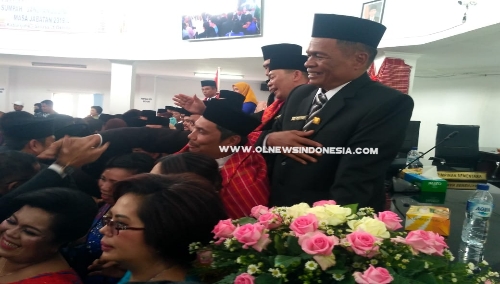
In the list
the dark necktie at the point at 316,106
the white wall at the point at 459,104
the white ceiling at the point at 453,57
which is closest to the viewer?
the dark necktie at the point at 316,106

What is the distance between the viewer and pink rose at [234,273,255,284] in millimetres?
700

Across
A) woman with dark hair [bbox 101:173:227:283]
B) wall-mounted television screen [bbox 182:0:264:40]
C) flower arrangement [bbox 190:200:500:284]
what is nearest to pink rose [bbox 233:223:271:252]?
flower arrangement [bbox 190:200:500:284]

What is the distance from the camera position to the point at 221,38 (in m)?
6.49

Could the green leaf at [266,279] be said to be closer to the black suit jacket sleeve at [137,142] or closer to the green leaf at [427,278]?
the green leaf at [427,278]

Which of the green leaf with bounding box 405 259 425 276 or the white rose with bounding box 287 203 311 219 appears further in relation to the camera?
the white rose with bounding box 287 203 311 219

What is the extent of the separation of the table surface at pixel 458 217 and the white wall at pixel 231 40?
65.2 inches

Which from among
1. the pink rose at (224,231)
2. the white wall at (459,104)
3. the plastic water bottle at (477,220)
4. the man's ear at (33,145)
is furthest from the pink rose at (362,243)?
the white wall at (459,104)

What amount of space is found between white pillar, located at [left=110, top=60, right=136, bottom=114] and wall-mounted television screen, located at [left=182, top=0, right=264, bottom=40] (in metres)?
1.50

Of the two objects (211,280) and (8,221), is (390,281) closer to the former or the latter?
(211,280)

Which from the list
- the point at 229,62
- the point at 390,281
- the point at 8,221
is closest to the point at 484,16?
the point at 390,281

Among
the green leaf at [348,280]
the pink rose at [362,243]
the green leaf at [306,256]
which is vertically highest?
the pink rose at [362,243]

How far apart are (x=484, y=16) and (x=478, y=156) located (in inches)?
94.3

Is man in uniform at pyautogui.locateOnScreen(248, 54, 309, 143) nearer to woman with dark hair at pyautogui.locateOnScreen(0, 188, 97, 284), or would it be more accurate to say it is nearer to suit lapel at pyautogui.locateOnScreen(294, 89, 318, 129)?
suit lapel at pyautogui.locateOnScreen(294, 89, 318, 129)

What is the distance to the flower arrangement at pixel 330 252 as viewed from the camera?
2.26 feet
